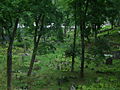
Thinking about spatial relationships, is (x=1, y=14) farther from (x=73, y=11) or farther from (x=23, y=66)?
(x=23, y=66)

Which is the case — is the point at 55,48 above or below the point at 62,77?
above

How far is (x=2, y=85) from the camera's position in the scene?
1698 centimetres

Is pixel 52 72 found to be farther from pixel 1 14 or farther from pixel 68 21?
pixel 1 14

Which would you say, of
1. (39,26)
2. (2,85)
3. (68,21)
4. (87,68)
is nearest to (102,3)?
(68,21)

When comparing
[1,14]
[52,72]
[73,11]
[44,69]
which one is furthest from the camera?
[44,69]

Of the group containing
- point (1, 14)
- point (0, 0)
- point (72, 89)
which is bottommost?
point (72, 89)

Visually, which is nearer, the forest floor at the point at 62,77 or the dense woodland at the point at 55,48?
the dense woodland at the point at 55,48

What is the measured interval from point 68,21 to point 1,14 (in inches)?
460

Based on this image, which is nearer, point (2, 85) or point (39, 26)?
point (2, 85)

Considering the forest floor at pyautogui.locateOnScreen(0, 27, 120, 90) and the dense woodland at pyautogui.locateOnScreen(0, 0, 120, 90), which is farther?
the forest floor at pyautogui.locateOnScreen(0, 27, 120, 90)

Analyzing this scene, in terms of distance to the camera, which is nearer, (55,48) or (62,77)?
(55,48)

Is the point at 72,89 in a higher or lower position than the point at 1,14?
lower

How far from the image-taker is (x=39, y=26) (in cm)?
1994

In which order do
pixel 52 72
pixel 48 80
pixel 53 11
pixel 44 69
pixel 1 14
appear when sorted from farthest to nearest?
1. pixel 44 69
2. pixel 52 72
3. pixel 48 80
4. pixel 53 11
5. pixel 1 14
